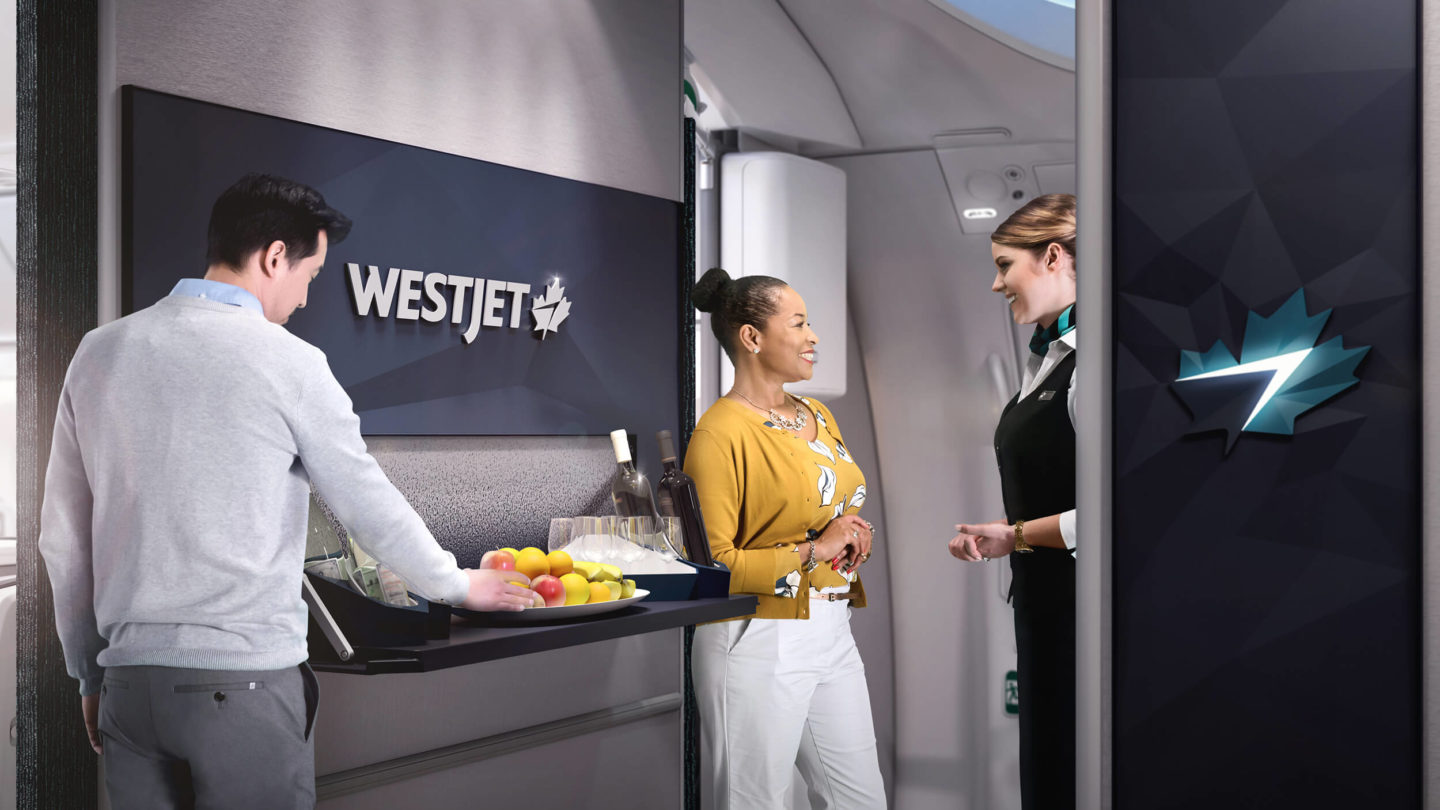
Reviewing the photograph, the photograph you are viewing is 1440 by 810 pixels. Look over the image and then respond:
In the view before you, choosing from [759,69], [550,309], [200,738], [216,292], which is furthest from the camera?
Result: [759,69]

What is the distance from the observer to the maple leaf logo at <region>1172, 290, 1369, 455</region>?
62.3 inches

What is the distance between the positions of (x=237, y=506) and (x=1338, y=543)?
1.50 metres

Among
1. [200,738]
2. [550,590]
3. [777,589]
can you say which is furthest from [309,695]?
[777,589]

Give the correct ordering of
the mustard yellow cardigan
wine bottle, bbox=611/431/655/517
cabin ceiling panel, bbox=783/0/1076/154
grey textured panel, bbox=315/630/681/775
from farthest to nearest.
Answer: cabin ceiling panel, bbox=783/0/1076/154, wine bottle, bbox=611/431/655/517, the mustard yellow cardigan, grey textured panel, bbox=315/630/681/775

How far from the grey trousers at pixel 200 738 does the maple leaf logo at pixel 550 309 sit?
1.07 metres

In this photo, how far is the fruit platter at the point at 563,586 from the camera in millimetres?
1917

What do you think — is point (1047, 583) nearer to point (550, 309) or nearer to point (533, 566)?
point (533, 566)

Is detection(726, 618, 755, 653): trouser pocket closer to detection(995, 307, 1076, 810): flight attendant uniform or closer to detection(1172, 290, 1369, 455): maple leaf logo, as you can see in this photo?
detection(995, 307, 1076, 810): flight attendant uniform

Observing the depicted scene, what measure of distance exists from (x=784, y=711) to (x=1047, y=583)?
1.99ft

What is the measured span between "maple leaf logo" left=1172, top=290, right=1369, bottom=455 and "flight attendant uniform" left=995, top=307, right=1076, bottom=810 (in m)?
0.56

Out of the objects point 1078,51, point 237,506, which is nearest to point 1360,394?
point 1078,51

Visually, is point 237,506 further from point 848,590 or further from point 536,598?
point 848,590

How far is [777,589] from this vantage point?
2.45 metres

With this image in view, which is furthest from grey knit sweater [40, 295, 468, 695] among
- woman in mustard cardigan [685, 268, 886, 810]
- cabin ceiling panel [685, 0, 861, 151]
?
cabin ceiling panel [685, 0, 861, 151]
